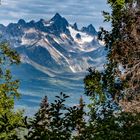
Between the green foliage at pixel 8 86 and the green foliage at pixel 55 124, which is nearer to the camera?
the green foliage at pixel 55 124

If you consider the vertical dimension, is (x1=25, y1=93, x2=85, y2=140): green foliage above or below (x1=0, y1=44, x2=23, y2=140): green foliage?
below

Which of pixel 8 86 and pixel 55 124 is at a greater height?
pixel 8 86

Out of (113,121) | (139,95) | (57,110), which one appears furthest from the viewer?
(139,95)

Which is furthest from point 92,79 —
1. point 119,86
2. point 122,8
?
point 122,8

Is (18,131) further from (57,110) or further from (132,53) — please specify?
(132,53)

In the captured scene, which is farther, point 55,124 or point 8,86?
point 8,86

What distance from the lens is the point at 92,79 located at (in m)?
Answer: 34.9

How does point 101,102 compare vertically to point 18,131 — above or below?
above

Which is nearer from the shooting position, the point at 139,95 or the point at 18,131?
the point at 18,131

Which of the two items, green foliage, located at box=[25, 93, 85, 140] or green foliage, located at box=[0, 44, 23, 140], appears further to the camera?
green foliage, located at box=[0, 44, 23, 140]

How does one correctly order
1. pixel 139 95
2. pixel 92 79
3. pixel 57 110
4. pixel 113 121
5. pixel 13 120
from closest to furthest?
1. pixel 113 121
2. pixel 57 110
3. pixel 13 120
4. pixel 139 95
5. pixel 92 79

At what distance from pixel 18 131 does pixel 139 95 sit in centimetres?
1491

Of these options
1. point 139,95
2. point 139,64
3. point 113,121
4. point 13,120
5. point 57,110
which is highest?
point 139,64

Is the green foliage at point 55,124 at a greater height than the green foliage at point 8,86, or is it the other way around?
the green foliage at point 8,86
